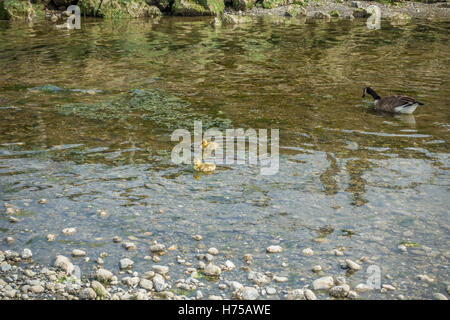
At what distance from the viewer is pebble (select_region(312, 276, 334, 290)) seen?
5.55 meters

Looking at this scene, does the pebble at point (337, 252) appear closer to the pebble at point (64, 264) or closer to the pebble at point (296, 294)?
the pebble at point (296, 294)

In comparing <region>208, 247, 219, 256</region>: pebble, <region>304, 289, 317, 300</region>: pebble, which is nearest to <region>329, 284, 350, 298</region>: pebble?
<region>304, 289, 317, 300</region>: pebble

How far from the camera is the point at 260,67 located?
18.2 metres

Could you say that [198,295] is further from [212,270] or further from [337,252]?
[337,252]

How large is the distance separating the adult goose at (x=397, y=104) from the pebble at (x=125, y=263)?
844 cm

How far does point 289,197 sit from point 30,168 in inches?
196

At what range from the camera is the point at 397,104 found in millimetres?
11883

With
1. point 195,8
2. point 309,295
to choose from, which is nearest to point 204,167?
point 309,295

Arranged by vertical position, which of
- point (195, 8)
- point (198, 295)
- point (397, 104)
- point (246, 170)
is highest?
point (195, 8)

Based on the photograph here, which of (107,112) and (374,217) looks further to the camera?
(107,112)

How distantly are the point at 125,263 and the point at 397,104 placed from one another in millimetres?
8616

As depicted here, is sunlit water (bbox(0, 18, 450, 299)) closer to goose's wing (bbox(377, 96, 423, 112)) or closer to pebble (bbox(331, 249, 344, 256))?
pebble (bbox(331, 249, 344, 256))
